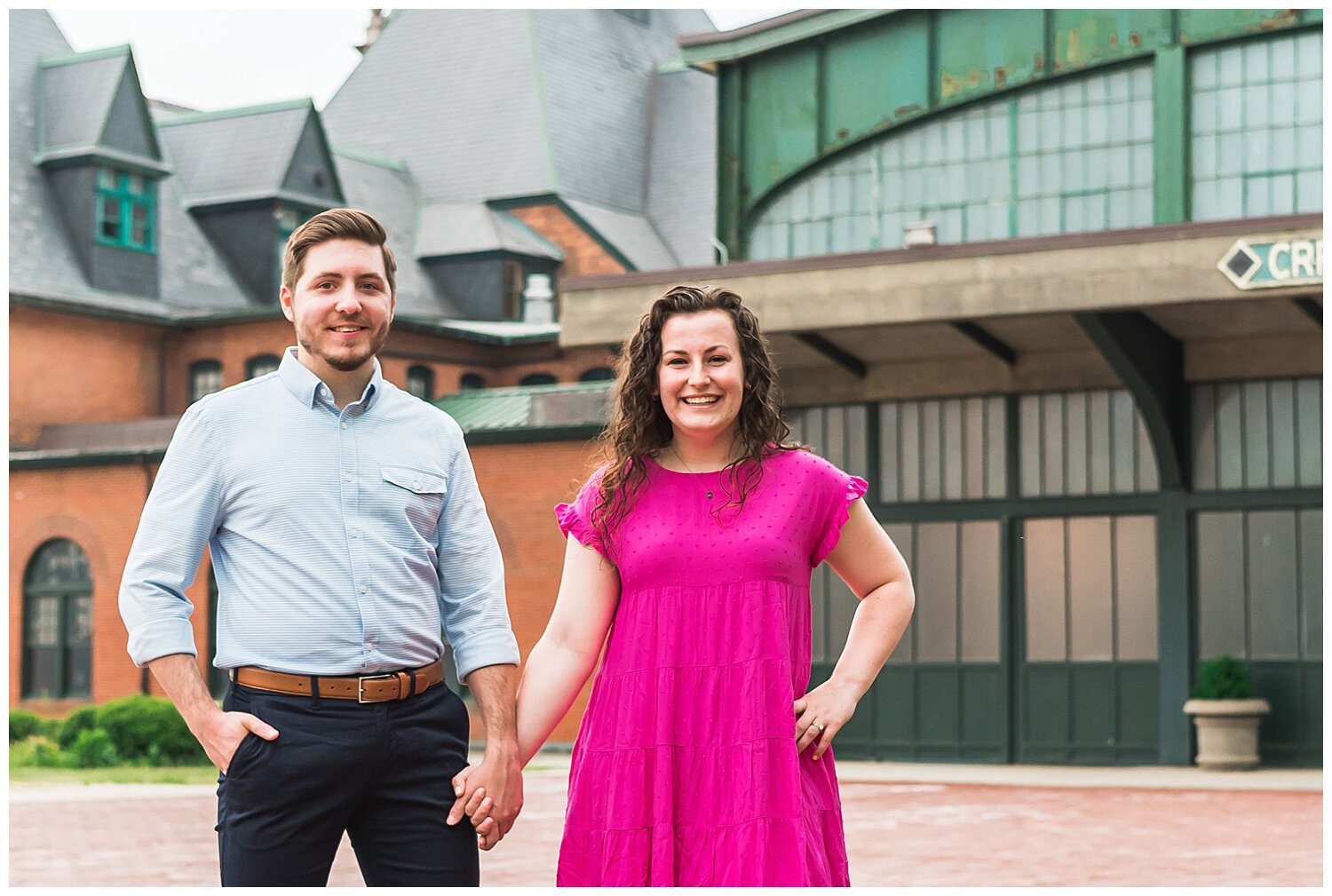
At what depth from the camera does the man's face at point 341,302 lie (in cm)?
404

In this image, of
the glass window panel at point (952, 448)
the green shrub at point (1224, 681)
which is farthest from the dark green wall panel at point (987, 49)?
the green shrub at point (1224, 681)

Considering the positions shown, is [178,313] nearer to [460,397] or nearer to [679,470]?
[460,397]

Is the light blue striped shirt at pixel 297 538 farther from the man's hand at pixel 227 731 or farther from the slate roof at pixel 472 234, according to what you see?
the slate roof at pixel 472 234

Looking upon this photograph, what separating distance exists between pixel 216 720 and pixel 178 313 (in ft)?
91.9

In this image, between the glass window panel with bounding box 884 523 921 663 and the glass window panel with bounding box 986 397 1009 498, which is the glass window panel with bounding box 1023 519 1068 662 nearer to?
the glass window panel with bounding box 986 397 1009 498

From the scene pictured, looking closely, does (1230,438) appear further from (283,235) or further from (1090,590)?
(283,235)

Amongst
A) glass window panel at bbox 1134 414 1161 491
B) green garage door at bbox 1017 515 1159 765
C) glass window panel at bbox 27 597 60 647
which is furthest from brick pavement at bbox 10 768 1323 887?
glass window panel at bbox 27 597 60 647

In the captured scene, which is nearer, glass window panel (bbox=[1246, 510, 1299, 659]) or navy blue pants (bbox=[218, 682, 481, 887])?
navy blue pants (bbox=[218, 682, 481, 887])

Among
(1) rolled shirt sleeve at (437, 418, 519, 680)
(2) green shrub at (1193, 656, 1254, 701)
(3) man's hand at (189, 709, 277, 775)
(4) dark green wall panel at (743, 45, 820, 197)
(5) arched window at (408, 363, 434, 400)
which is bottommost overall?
(2) green shrub at (1193, 656, 1254, 701)

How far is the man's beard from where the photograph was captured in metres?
4.06

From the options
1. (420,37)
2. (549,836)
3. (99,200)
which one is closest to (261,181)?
(99,200)

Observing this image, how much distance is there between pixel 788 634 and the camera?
13.6ft

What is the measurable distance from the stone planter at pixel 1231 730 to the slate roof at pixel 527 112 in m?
18.5

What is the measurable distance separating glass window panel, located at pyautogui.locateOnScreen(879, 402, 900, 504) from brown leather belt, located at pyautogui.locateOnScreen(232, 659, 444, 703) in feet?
53.6
